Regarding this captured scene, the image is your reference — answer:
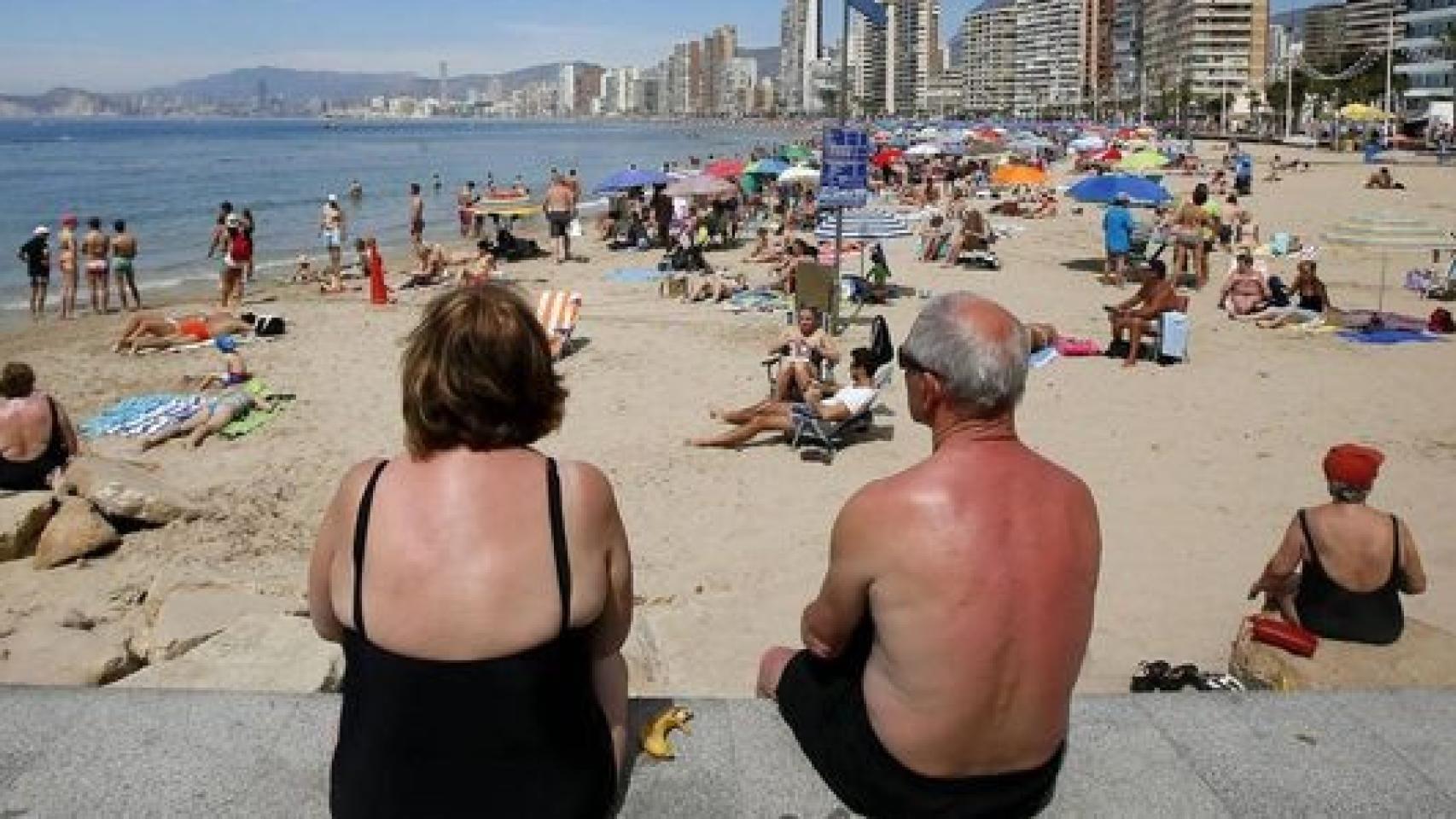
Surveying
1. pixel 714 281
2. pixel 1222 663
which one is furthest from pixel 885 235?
pixel 1222 663

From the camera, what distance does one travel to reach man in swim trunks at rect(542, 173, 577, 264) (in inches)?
771

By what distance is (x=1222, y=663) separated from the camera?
16.9ft

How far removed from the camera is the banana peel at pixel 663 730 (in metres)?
2.56

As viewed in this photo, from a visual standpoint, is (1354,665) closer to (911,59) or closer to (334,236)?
(334,236)

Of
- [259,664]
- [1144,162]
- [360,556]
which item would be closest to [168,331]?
[259,664]

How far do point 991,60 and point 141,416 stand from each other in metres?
189

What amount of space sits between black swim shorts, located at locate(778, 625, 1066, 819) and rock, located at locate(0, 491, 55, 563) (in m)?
5.40

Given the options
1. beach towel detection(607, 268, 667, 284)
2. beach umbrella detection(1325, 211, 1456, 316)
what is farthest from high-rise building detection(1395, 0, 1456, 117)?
beach umbrella detection(1325, 211, 1456, 316)

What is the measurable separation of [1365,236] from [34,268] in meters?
16.5

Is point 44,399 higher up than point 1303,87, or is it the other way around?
point 1303,87

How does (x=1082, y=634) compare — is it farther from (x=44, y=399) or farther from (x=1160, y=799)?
(x=44, y=399)

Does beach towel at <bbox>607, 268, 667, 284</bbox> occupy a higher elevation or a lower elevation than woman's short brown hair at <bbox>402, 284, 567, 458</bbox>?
lower

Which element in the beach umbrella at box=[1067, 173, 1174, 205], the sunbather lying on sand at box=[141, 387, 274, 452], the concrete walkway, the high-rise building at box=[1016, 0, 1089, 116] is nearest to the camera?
the concrete walkway

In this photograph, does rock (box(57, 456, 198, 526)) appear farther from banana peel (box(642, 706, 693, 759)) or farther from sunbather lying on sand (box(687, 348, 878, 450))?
banana peel (box(642, 706, 693, 759))
